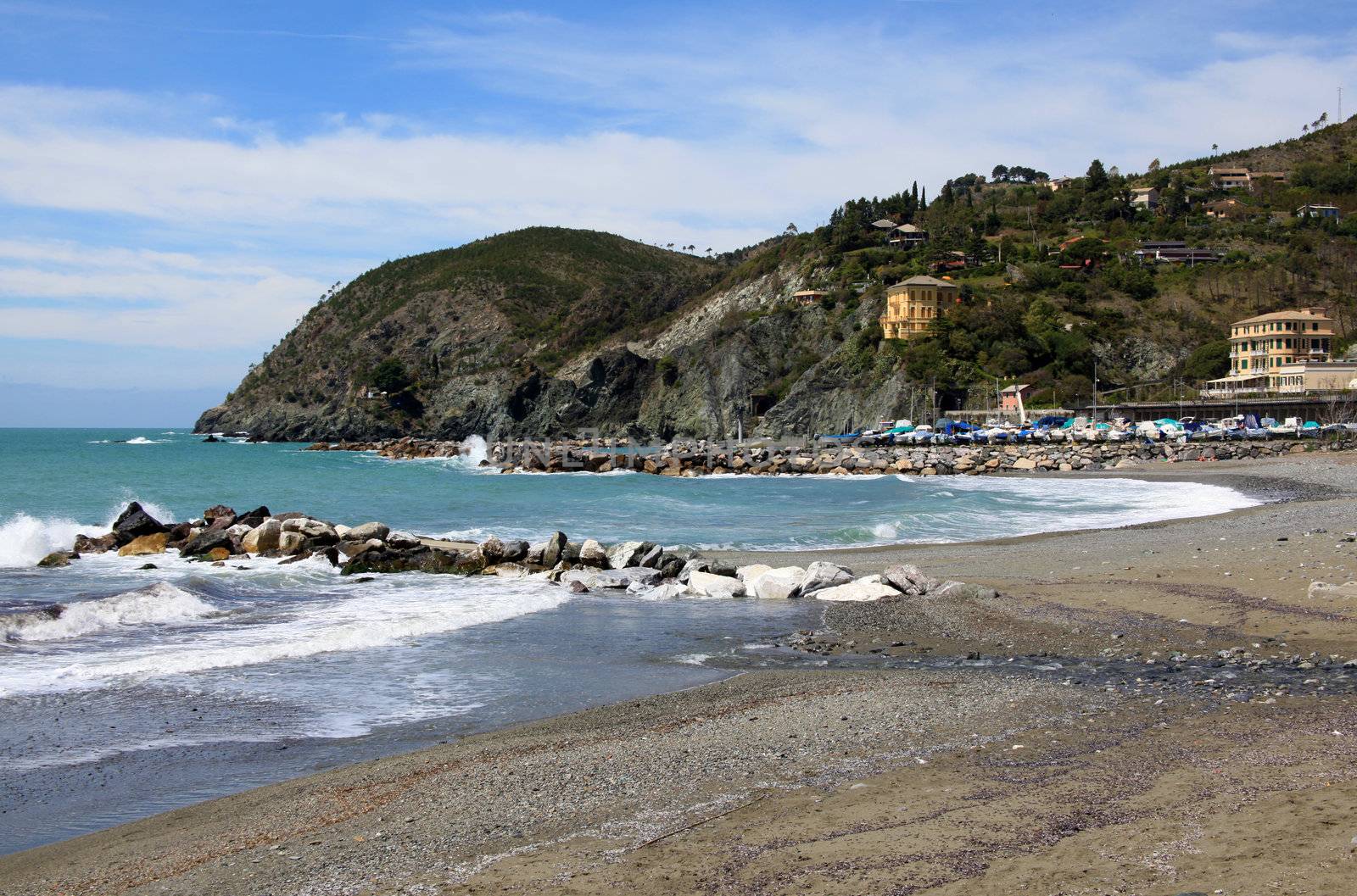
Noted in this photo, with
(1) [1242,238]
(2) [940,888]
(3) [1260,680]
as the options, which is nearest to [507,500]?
(3) [1260,680]

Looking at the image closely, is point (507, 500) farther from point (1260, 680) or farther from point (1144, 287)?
point (1144, 287)

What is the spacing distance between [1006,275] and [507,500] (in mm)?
78573

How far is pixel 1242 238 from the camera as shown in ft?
372

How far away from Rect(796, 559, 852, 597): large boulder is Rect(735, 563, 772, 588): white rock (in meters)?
0.87

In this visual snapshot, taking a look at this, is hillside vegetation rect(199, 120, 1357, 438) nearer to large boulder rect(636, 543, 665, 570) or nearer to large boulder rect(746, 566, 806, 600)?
large boulder rect(636, 543, 665, 570)

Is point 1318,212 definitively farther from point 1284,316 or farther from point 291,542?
point 291,542

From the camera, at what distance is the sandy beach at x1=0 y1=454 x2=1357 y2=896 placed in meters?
4.98

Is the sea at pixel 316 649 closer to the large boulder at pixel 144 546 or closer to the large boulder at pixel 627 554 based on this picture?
the large boulder at pixel 144 546

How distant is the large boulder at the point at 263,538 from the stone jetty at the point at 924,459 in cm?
3454

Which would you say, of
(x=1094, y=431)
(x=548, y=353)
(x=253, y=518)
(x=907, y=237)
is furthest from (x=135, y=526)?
(x=907, y=237)

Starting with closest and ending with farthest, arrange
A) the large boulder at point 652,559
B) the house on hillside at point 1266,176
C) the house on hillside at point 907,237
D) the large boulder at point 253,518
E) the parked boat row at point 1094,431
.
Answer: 1. the large boulder at point 652,559
2. the large boulder at point 253,518
3. the parked boat row at point 1094,431
4. the house on hillside at point 907,237
5. the house on hillside at point 1266,176

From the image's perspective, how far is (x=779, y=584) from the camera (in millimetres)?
16219

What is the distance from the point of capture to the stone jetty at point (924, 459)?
2083 inches

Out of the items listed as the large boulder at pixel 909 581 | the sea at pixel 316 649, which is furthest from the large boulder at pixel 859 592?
the sea at pixel 316 649
